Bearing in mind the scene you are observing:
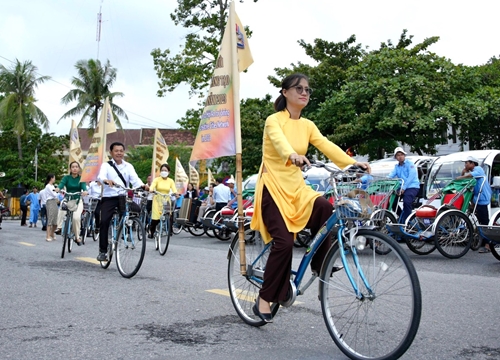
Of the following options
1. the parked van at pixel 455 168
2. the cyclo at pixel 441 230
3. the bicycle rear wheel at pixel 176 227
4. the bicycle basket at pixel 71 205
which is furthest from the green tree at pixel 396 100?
the bicycle basket at pixel 71 205

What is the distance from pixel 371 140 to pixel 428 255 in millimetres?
16705

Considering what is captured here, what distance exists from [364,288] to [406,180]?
8.95m

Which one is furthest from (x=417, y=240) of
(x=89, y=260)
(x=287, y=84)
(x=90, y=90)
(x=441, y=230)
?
(x=90, y=90)

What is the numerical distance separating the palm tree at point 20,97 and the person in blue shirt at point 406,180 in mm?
38764

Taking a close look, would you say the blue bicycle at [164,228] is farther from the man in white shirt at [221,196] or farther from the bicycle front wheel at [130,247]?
the man in white shirt at [221,196]

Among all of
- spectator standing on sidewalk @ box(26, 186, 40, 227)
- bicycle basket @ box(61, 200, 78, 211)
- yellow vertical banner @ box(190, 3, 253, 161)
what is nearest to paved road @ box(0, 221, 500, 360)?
yellow vertical banner @ box(190, 3, 253, 161)

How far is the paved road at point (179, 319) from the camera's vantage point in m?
4.23

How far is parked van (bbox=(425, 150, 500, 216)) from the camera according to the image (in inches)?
608

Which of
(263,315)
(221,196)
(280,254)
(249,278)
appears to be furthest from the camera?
(221,196)

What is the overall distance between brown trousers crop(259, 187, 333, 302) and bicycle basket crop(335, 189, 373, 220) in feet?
1.19

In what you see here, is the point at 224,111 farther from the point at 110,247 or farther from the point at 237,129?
the point at 110,247

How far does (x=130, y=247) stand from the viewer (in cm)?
805

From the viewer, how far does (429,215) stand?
10883 millimetres

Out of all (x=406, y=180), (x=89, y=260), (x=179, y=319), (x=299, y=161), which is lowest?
(x=89, y=260)
